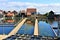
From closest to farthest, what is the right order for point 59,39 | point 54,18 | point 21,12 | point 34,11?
point 59,39, point 54,18, point 21,12, point 34,11

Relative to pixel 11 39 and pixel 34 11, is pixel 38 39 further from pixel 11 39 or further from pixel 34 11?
pixel 34 11

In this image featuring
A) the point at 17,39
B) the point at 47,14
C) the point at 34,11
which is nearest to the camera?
the point at 17,39

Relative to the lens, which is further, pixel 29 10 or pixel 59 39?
pixel 29 10

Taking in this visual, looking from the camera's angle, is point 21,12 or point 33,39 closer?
point 33,39

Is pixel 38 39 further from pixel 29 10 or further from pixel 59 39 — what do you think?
pixel 29 10

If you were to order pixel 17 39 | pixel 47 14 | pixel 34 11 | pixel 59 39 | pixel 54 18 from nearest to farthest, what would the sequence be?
1. pixel 17 39
2. pixel 59 39
3. pixel 54 18
4. pixel 47 14
5. pixel 34 11

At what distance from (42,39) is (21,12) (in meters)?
28.6

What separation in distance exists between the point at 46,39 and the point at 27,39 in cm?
61

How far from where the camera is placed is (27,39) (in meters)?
6.43

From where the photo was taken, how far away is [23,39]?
6.32 m

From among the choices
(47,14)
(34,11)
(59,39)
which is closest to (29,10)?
(34,11)

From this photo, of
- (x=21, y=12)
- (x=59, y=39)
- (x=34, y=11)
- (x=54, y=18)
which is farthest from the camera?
(x=34, y=11)

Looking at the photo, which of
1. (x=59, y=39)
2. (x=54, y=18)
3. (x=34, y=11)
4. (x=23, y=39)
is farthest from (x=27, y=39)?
(x=34, y=11)

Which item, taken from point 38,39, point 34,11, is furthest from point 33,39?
point 34,11
